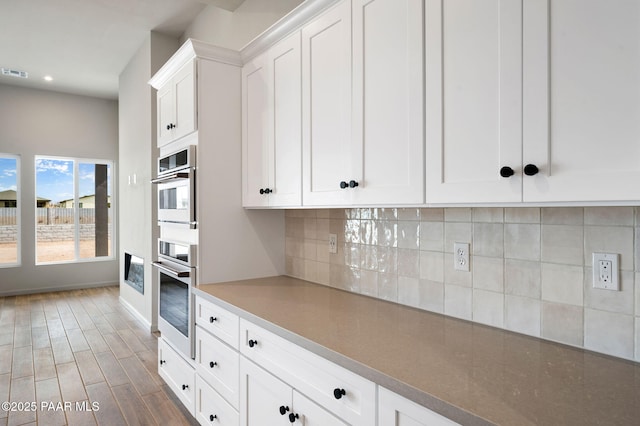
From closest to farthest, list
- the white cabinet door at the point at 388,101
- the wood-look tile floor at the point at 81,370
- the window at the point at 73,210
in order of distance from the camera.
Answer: the white cabinet door at the point at 388,101 → the wood-look tile floor at the point at 81,370 → the window at the point at 73,210

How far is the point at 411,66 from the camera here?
143cm

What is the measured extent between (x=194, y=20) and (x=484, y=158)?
12.8 ft

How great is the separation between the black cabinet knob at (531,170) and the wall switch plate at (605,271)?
0.41 meters

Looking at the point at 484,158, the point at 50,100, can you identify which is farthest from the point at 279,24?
the point at 50,100

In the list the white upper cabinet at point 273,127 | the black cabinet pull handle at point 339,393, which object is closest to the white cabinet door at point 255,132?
the white upper cabinet at point 273,127

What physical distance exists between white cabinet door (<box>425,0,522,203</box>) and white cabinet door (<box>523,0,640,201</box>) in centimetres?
4

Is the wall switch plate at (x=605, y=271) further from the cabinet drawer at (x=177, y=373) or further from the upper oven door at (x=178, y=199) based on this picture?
the cabinet drawer at (x=177, y=373)

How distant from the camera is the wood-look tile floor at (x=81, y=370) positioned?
258 cm

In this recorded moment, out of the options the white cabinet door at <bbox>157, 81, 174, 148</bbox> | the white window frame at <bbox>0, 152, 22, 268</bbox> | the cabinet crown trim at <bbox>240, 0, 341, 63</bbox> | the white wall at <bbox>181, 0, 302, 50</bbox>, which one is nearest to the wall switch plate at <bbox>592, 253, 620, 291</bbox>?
the cabinet crown trim at <bbox>240, 0, 341, 63</bbox>

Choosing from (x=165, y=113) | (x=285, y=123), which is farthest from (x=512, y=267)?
(x=165, y=113)

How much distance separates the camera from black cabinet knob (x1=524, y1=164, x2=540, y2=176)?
1.08 m

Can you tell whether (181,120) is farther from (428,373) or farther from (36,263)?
(36,263)

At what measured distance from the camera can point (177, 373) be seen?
2650 millimetres

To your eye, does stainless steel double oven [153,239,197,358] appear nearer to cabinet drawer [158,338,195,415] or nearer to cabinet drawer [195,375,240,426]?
cabinet drawer [158,338,195,415]
